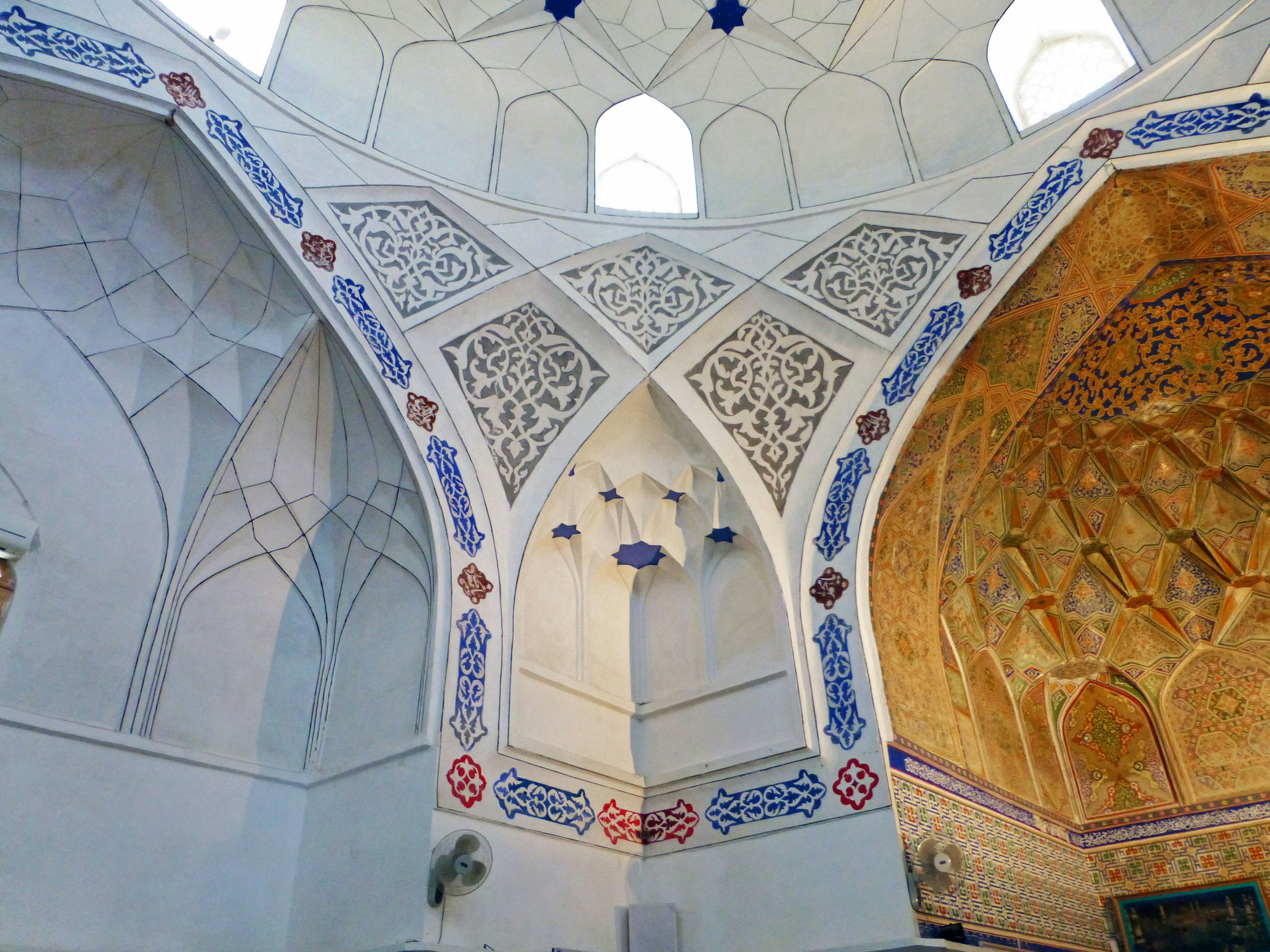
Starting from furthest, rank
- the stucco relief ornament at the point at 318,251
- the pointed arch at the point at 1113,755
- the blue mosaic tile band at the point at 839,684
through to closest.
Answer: the pointed arch at the point at 1113,755, the stucco relief ornament at the point at 318,251, the blue mosaic tile band at the point at 839,684

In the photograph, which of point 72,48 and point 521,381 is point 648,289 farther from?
point 72,48

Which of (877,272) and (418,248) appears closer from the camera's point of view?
(418,248)

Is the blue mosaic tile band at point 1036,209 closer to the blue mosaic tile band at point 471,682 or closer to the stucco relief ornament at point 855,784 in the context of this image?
the stucco relief ornament at point 855,784

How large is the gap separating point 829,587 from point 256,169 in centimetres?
429

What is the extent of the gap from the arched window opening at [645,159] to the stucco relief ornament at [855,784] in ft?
13.7

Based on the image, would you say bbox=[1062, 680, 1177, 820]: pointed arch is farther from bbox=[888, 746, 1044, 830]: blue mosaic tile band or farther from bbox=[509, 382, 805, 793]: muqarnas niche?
bbox=[509, 382, 805, 793]: muqarnas niche

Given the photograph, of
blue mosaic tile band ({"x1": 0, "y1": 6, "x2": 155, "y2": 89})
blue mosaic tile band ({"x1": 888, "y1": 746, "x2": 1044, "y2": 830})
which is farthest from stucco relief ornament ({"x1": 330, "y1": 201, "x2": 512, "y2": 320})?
blue mosaic tile band ({"x1": 888, "y1": 746, "x2": 1044, "y2": 830})

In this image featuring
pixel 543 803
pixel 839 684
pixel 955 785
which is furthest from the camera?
pixel 955 785

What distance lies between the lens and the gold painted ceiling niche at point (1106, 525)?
239 inches

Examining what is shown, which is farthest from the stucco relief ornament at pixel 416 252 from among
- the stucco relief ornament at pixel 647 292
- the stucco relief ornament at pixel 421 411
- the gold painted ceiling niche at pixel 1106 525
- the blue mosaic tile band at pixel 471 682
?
the gold painted ceiling niche at pixel 1106 525

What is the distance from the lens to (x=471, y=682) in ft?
18.0

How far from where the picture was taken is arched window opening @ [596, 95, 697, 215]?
24.1ft

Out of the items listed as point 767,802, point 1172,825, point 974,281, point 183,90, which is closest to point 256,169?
point 183,90

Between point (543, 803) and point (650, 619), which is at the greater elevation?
point (650, 619)
